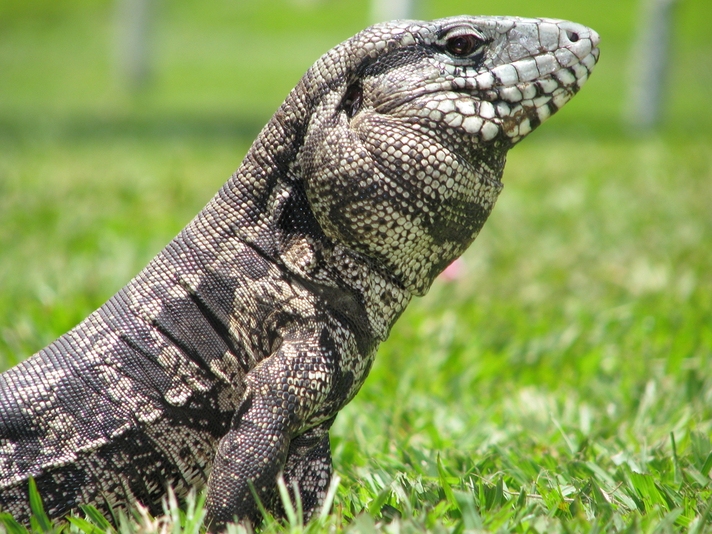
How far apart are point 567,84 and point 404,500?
1274 mm

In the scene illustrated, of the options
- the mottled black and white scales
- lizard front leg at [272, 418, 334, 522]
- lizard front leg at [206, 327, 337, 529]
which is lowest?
lizard front leg at [272, 418, 334, 522]

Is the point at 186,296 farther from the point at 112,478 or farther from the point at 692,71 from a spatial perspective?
the point at 692,71

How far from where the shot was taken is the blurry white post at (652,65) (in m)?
12.2

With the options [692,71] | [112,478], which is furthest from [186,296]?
[692,71]

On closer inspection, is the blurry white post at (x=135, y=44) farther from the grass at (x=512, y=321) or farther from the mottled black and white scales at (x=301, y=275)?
the mottled black and white scales at (x=301, y=275)

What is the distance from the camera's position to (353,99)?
2469 millimetres

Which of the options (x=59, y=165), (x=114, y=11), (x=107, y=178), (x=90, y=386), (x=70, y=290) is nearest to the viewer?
(x=90, y=386)

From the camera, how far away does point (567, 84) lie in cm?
239

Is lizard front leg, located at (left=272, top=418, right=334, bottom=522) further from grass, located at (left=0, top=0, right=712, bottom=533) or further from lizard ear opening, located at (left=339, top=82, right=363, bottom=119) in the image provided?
lizard ear opening, located at (left=339, top=82, right=363, bottom=119)

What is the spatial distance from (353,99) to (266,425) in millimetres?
978

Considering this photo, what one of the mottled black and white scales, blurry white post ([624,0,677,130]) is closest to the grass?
the mottled black and white scales

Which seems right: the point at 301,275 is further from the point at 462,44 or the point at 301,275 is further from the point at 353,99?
the point at 462,44

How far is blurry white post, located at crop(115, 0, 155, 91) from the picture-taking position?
871 inches

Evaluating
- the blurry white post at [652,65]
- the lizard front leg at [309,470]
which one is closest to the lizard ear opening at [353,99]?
the lizard front leg at [309,470]
